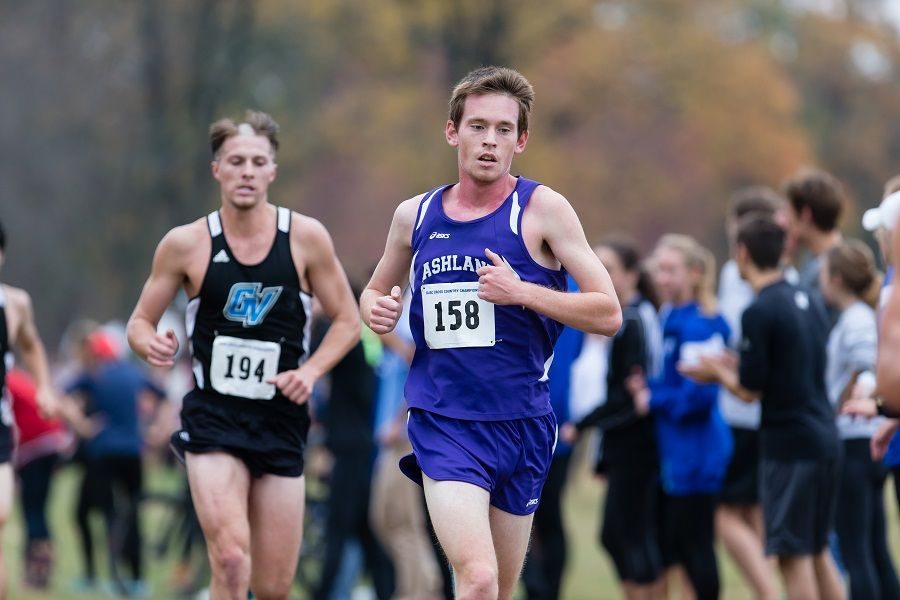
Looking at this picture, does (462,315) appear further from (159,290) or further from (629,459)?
(629,459)

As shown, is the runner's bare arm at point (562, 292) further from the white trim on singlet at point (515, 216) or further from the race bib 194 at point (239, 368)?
the race bib 194 at point (239, 368)

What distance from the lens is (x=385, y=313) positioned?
5934 millimetres

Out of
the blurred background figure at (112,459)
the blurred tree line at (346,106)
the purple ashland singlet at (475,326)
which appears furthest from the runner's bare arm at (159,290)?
the blurred tree line at (346,106)

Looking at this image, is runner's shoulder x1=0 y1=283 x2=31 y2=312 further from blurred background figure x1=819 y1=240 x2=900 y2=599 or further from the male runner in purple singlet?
blurred background figure x1=819 y1=240 x2=900 y2=599

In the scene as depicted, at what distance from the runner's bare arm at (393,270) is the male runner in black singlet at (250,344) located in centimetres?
102

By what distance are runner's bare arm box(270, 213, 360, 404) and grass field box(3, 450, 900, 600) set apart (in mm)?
5299

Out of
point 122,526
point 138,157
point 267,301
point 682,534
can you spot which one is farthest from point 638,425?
point 138,157

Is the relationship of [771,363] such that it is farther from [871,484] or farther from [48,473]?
[48,473]

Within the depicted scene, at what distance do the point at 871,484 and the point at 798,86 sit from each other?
39.4 meters

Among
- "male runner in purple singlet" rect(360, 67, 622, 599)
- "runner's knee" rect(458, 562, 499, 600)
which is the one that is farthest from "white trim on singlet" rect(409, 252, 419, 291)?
"runner's knee" rect(458, 562, 499, 600)

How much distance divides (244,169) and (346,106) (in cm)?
3427

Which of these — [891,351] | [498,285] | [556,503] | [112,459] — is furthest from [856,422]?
[112,459]

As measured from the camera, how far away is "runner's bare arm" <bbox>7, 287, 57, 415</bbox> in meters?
8.73

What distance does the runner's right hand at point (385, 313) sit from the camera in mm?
5930
